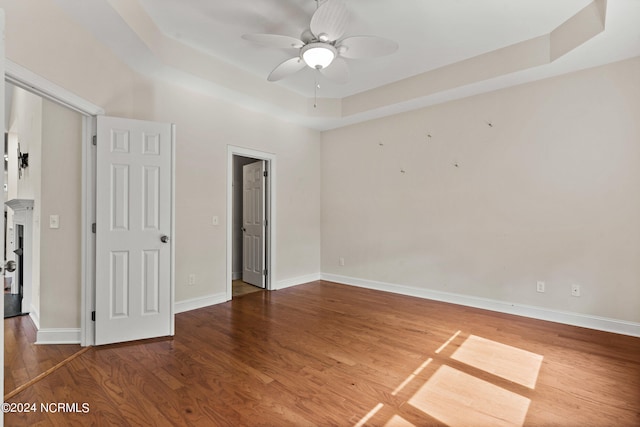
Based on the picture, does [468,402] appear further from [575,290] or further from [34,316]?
[34,316]

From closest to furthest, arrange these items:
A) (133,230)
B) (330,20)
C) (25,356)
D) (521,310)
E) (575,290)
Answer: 1. (330,20)
2. (25,356)
3. (133,230)
4. (575,290)
5. (521,310)

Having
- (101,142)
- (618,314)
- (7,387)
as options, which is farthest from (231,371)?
(618,314)

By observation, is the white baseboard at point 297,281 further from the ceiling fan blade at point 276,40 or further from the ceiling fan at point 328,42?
the ceiling fan blade at point 276,40

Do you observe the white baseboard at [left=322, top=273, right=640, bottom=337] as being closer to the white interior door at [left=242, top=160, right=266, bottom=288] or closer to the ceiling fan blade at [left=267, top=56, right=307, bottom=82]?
the white interior door at [left=242, top=160, right=266, bottom=288]

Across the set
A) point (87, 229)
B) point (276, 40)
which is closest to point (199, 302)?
point (87, 229)

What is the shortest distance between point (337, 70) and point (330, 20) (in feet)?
2.46

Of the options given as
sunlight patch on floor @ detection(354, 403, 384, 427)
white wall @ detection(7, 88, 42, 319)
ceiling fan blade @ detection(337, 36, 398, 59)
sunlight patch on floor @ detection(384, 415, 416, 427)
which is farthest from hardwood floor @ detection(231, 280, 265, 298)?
ceiling fan blade @ detection(337, 36, 398, 59)

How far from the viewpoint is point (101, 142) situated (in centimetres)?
283

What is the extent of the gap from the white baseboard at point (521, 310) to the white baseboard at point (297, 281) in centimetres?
81

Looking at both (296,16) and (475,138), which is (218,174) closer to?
(296,16)

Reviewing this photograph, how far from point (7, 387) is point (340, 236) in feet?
13.9

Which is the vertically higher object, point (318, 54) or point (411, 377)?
point (318, 54)

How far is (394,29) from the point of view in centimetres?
317

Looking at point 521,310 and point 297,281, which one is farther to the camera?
point 297,281
